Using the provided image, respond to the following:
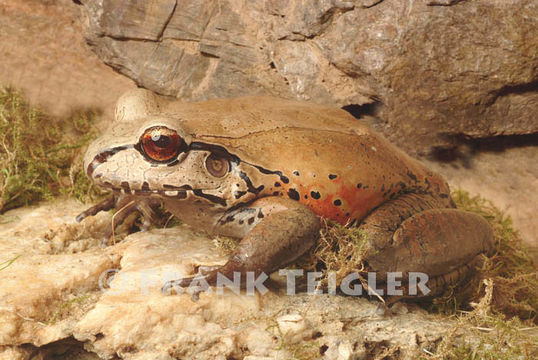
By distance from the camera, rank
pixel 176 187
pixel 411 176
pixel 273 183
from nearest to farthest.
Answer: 1. pixel 176 187
2. pixel 273 183
3. pixel 411 176

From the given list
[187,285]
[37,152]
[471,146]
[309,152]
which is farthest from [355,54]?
[37,152]

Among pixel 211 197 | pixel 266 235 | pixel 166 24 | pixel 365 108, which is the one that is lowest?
pixel 266 235

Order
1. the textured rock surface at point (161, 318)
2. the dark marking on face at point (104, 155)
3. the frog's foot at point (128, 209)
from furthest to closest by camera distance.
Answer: the frog's foot at point (128, 209)
the dark marking on face at point (104, 155)
the textured rock surface at point (161, 318)

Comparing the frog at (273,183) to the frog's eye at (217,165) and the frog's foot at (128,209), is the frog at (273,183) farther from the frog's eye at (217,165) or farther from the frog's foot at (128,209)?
the frog's foot at (128,209)

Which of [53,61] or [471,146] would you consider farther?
[53,61]

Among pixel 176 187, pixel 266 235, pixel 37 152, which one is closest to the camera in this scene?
pixel 266 235

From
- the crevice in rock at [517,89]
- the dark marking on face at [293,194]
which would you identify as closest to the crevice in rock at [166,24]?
the dark marking on face at [293,194]

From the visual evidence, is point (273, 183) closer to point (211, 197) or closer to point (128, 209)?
point (211, 197)

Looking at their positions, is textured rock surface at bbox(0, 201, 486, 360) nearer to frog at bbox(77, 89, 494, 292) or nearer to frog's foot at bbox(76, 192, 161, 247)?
frog at bbox(77, 89, 494, 292)
